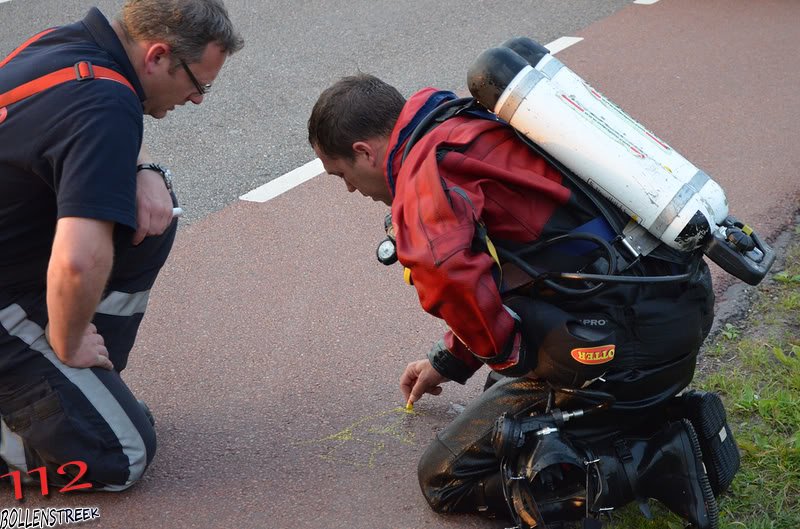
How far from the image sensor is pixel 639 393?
9.23ft

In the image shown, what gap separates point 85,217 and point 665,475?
1.87 meters

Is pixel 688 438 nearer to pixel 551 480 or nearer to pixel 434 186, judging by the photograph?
pixel 551 480

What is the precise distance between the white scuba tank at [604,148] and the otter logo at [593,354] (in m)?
0.35

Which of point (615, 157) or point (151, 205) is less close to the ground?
point (615, 157)

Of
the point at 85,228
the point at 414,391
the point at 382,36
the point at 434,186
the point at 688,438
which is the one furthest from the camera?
the point at 382,36

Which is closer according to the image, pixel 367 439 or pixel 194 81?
pixel 194 81

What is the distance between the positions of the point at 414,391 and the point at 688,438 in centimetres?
102

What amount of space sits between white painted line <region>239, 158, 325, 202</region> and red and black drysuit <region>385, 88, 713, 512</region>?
253 centimetres

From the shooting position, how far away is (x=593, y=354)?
2639 millimetres

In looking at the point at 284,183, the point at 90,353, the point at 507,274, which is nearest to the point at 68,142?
the point at 90,353

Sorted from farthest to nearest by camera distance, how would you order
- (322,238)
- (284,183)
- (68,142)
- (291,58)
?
(291,58) < (284,183) < (322,238) < (68,142)

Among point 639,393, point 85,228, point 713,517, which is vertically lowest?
point 713,517

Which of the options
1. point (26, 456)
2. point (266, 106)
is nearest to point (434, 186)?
point (26, 456)

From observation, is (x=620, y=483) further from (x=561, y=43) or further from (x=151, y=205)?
(x=561, y=43)
